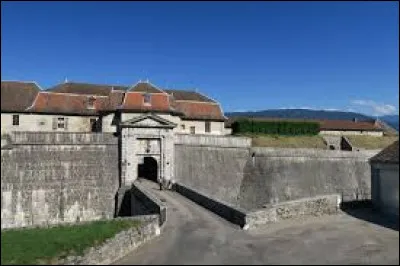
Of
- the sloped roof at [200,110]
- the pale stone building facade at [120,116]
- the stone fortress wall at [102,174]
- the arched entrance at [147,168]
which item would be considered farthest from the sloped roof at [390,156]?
the sloped roof at [200,110]

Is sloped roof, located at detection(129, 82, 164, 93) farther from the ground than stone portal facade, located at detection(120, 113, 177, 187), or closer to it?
farther from the ground

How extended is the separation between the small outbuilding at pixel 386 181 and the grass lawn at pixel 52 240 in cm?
1045

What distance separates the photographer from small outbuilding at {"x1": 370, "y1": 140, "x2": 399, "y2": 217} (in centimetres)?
1962

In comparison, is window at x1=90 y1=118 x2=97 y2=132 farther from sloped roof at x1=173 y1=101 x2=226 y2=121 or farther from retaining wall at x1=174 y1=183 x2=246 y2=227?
retaining wall at x1=174 y1=183 x2=246 y2=227

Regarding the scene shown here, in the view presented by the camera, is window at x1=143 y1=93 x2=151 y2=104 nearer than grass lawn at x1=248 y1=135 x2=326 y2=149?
Yes

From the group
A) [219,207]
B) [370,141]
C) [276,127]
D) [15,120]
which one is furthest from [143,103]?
[370,141]

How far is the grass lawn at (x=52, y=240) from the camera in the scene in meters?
12.3

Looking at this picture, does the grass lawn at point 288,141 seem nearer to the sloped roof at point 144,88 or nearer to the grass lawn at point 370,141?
the grass lawn at point 370,141

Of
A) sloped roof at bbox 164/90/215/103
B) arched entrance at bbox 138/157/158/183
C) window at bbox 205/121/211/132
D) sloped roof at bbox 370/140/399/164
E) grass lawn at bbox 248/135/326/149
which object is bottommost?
arched entrance at bbox 138/157/158/183

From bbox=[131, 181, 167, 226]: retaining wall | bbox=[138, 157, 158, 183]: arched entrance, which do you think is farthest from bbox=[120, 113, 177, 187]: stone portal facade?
bbox=[138, 157, 158, 183]: arched entrance

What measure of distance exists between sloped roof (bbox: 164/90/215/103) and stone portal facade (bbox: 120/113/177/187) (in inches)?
367

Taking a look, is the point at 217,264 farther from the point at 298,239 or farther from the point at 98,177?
the point at 98,177

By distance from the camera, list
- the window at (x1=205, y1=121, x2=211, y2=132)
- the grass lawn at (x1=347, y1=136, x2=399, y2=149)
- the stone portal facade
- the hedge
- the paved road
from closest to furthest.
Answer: the paved road, the stone portal facade, the window at (x1=205, y1=121, x2=211, y2=132), the hedge, the grass lawn at (x1=347, y1=136, x2=399, y2=149)

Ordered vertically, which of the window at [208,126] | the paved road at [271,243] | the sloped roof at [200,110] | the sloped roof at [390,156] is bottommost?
the paved road at [271,243]
